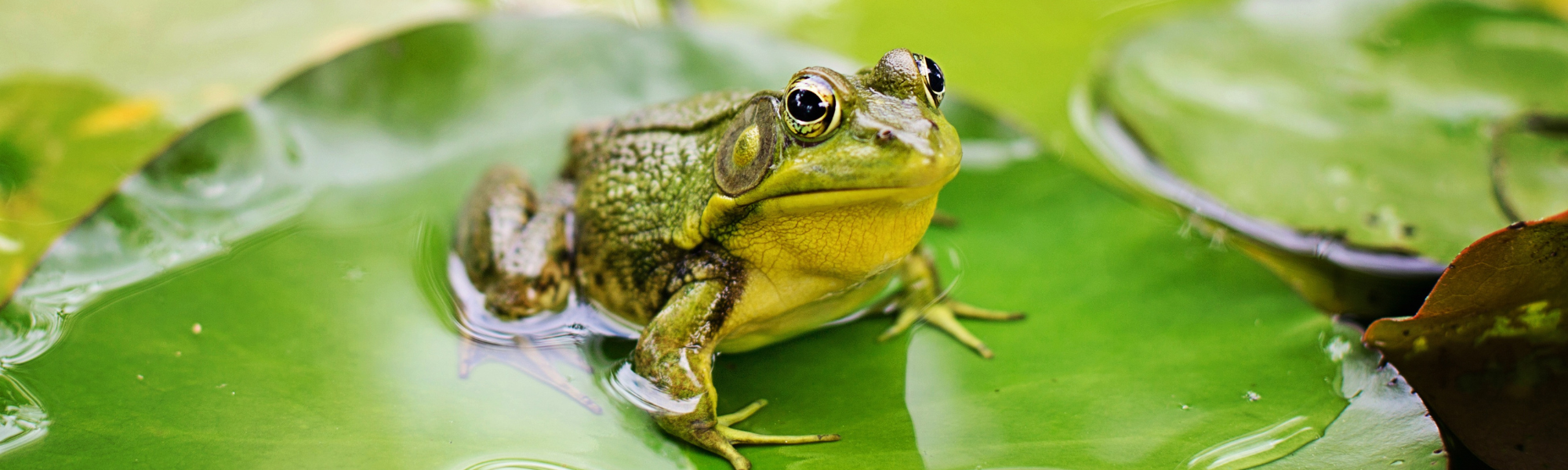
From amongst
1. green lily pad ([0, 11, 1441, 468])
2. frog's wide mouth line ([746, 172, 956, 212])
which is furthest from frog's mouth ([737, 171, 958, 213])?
green lily pad ([0, 11, 1441, 468])

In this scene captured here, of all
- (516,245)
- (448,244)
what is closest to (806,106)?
(516,245)

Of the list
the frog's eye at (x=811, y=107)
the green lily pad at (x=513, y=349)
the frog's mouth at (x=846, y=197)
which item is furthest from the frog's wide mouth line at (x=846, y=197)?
the green lily pad at (x=513, y=349)

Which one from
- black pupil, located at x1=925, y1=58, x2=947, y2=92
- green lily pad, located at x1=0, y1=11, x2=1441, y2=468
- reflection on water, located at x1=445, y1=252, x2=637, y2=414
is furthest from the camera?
reflection on water, located at x1=445, y1=252, x2=637, y2=414

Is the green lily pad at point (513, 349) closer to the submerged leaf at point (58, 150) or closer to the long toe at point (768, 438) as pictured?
the long toe at point (768, 438)

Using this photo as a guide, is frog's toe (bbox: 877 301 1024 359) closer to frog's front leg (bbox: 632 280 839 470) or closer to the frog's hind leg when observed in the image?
frog's front leg (bbox: 632 280 839 470)

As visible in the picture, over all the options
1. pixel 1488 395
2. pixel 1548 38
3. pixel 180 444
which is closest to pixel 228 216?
pixel 180 444

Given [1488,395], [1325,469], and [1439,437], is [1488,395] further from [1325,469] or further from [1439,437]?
[1325,469]
